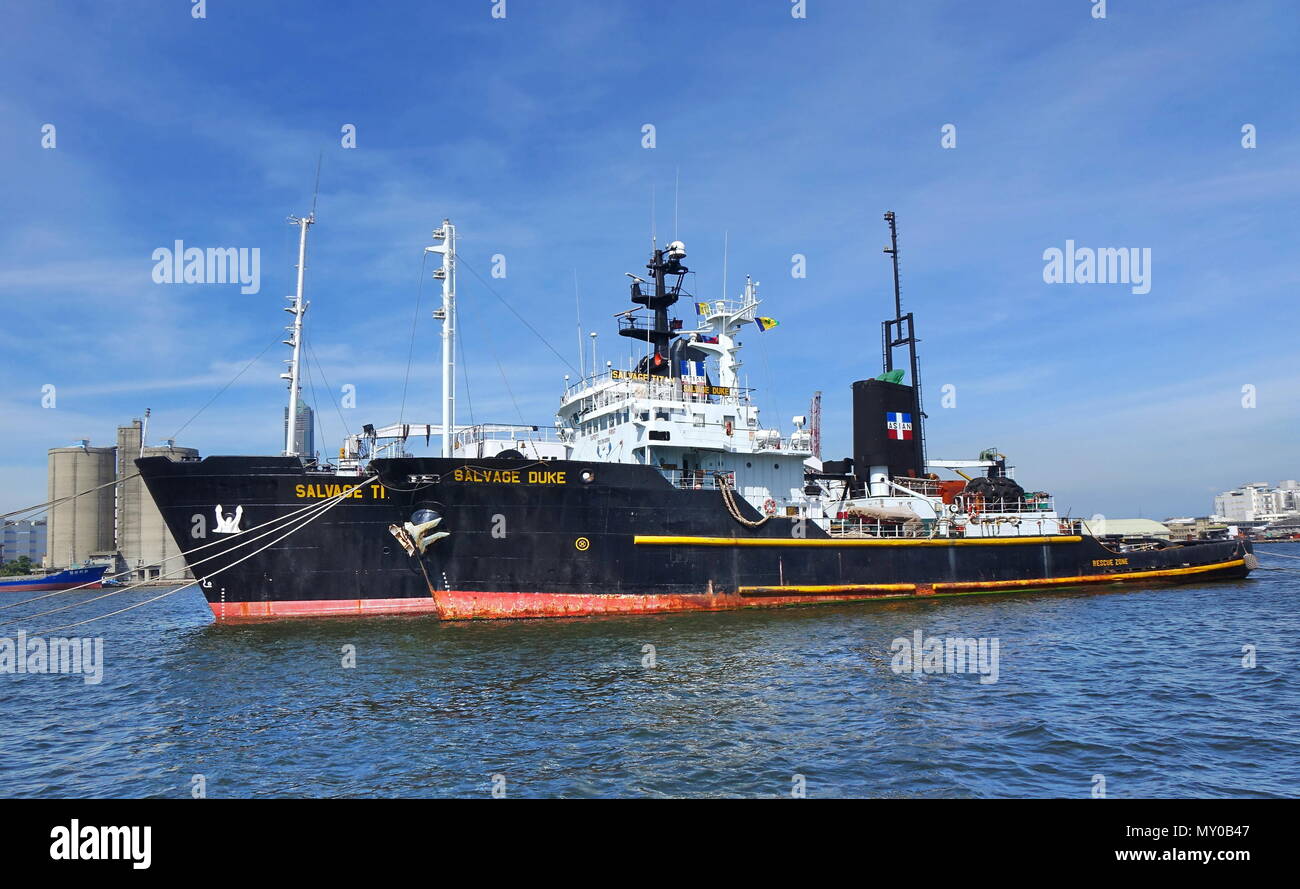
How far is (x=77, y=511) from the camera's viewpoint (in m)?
71.8

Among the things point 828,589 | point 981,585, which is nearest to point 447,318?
point 828,589

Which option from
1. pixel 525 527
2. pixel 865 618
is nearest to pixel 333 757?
pixel 525 527

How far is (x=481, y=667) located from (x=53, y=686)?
915cm

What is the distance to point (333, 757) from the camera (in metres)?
10.5

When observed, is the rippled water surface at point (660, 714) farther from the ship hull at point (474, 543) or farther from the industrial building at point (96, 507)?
the industrial building at point (96, 507)

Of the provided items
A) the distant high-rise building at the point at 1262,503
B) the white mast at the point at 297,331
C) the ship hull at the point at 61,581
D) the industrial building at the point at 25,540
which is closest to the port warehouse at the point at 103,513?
the ship hull at the point at 61,581

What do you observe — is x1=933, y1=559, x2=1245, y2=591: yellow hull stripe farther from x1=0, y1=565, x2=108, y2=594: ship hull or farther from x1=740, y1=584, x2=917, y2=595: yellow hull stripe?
x1=0, y1=565, x2=108, y2=594: ship hull

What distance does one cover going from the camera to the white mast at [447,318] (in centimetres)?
2314

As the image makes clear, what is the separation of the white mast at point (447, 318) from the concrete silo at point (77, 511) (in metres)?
65.0

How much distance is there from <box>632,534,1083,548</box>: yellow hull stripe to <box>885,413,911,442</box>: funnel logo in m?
4.93

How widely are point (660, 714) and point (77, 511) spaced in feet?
263

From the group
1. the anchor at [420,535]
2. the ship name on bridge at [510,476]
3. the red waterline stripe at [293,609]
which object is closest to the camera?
the anchor at [420,535]
